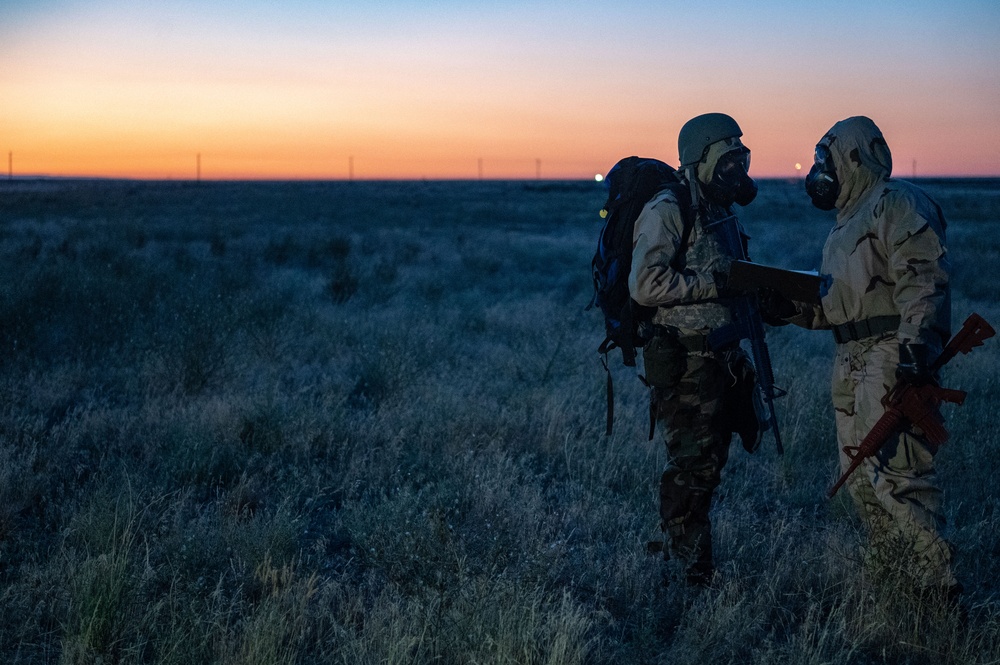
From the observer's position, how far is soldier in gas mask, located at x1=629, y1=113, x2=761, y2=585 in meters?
3.13

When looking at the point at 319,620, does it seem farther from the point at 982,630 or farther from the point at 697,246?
the point at 982,630

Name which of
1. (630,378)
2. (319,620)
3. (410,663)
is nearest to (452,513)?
(319,620)

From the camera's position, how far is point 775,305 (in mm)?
3139

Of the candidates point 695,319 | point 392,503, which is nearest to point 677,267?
point 695,319

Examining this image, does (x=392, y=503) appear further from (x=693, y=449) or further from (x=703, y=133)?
(x=703, y=133)

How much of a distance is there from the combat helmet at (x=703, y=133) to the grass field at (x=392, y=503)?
173 cm

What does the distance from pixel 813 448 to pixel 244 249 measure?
44.8 feet

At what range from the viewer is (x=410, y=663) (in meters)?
2.67

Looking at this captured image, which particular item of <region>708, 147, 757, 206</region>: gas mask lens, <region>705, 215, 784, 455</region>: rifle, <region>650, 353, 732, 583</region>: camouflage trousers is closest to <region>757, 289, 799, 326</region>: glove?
<region>705, 215, 784, 455</region>: rifle

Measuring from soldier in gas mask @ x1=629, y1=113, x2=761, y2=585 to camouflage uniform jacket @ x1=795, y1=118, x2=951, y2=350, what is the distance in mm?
384

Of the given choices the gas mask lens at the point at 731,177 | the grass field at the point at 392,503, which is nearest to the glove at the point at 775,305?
the gas mask lens at the point at 731,177

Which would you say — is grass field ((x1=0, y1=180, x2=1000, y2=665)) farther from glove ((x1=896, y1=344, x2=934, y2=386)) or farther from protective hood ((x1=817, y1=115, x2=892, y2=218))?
protective hood ((x1=817, y1=115, x2=892, y2=218))

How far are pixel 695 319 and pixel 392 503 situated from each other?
5.75ft

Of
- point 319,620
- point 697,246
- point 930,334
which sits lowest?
point 319,620
